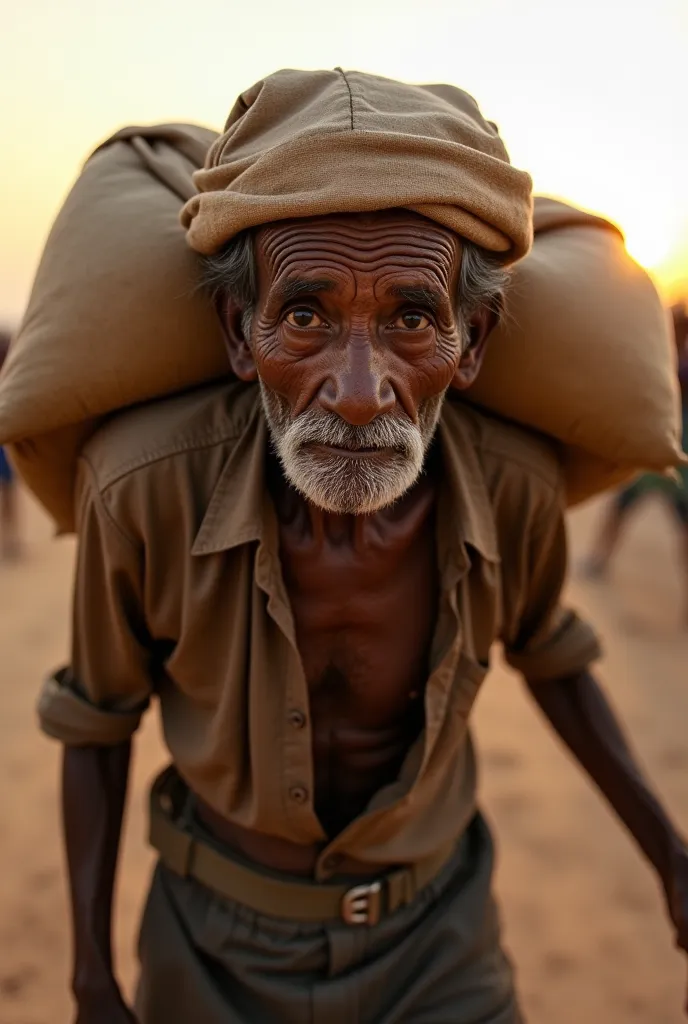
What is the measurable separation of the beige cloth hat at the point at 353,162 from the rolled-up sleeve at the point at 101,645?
0.52 metres

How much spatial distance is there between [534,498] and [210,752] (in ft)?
2.53

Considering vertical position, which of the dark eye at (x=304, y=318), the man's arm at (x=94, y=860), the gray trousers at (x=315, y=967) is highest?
the dark eye at (x=304, y=318)

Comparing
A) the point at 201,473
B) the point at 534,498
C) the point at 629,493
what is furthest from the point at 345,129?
the point at 629,493

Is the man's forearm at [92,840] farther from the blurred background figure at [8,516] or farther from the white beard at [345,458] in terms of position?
the blurred background figure at [8,516]

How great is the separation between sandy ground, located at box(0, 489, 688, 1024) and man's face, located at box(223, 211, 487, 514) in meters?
2.29

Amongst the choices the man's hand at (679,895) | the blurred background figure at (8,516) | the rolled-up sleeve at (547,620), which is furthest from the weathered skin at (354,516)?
the blurred background figure at (8,516)

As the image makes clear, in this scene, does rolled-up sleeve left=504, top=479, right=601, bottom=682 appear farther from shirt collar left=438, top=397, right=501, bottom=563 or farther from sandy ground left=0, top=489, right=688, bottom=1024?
sandy ground left=0, top=489, right=688, bottom=1024

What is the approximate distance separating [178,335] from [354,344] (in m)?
0.38

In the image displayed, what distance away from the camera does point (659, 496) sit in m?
6.38

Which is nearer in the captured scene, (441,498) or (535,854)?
(441,498)

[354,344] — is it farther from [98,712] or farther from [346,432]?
[98,712]

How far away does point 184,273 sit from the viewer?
1621 millimetres

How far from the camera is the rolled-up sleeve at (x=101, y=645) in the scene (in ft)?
5.20

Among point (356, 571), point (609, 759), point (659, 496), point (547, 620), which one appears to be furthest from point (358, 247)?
point (659, 496)
